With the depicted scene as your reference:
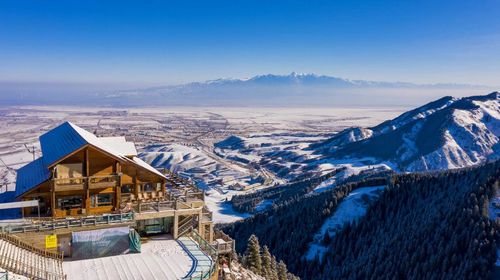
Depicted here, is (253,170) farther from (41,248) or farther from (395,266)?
(41,248)

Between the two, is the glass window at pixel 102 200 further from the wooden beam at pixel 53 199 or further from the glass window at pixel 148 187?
the glass window at pixel 148 187

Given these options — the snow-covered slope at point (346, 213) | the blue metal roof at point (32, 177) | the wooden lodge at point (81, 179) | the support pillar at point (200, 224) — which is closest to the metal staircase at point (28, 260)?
the wooden lodge at point (81, 179)

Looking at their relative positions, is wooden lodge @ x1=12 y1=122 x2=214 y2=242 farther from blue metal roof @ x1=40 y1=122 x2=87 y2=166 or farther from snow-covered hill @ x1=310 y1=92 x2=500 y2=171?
snow-covered hill @ x1=310 y1=92 x2=500 y2=171

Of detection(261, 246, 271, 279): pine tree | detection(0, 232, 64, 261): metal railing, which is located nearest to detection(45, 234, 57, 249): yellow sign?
detection(0, 232, 64, 261): metal railing

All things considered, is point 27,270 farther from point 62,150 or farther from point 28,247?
point 62,150

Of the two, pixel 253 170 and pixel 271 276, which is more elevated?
pixel 271 276

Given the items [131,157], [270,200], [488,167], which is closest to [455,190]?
[488,167]

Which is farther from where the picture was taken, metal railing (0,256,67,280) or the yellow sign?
the yellow sign
